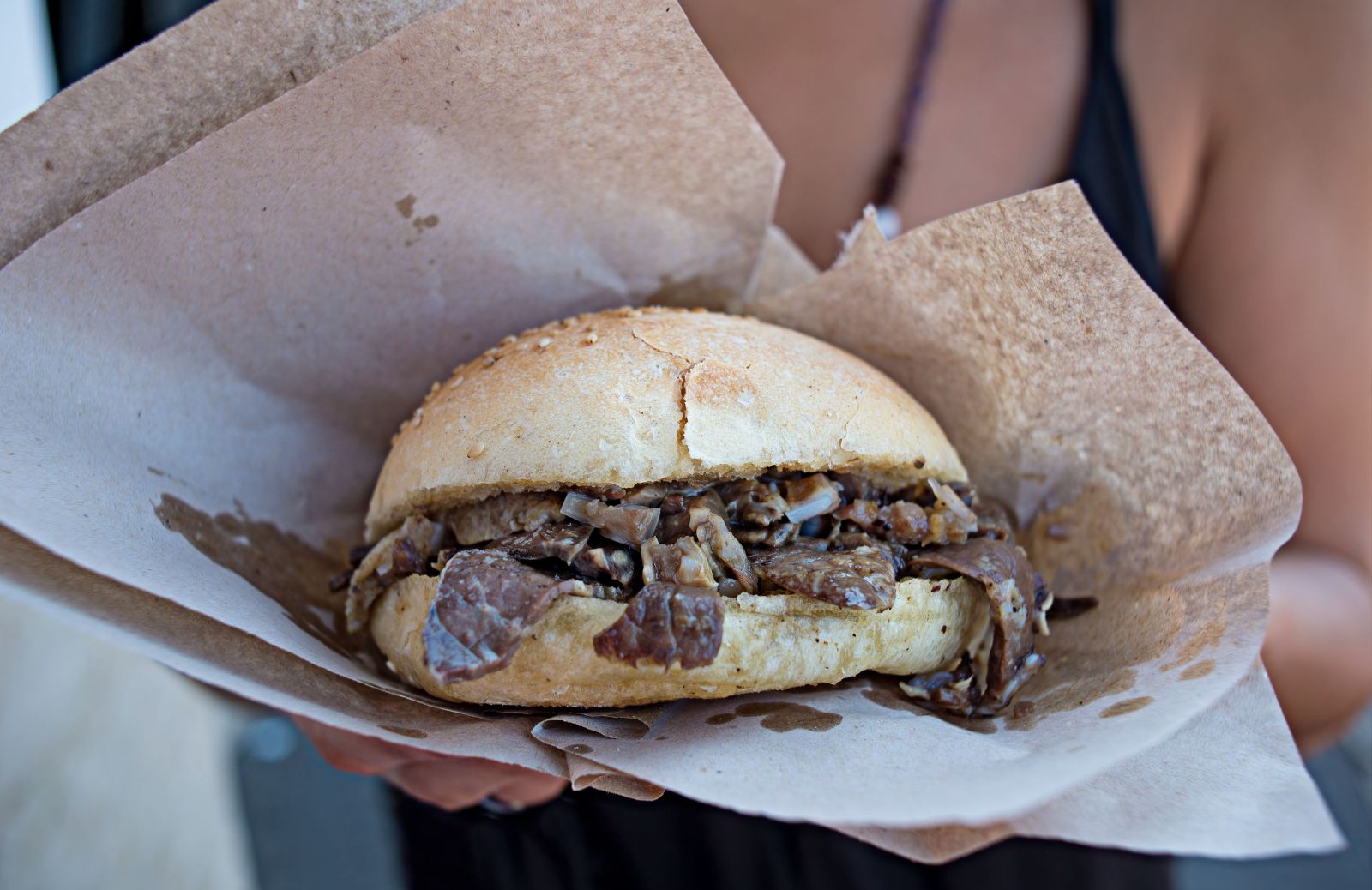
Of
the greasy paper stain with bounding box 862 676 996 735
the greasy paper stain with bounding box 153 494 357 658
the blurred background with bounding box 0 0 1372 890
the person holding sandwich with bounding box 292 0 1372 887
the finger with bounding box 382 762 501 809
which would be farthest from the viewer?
the blurred background with bounding box 0 0 1372 890

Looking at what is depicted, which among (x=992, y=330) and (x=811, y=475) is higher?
(x=992, y=330)

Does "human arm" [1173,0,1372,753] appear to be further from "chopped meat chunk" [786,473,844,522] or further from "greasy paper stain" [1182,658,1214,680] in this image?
"chopped meat chunk" [786,473,844,522]

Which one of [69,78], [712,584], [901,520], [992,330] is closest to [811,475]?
[901,520]

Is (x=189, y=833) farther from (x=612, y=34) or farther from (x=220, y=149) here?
(x=612, y=34)

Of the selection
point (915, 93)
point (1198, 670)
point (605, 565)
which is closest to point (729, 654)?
point (605, 565)

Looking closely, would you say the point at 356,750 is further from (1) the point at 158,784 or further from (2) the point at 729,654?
(1) the point at 158,784

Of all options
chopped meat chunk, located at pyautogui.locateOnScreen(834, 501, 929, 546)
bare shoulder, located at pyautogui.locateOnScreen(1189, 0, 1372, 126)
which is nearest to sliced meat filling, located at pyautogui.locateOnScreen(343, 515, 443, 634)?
chopped meat chunk, located at pyautogui.locateOnScreen(834, 501, 929, 546)
